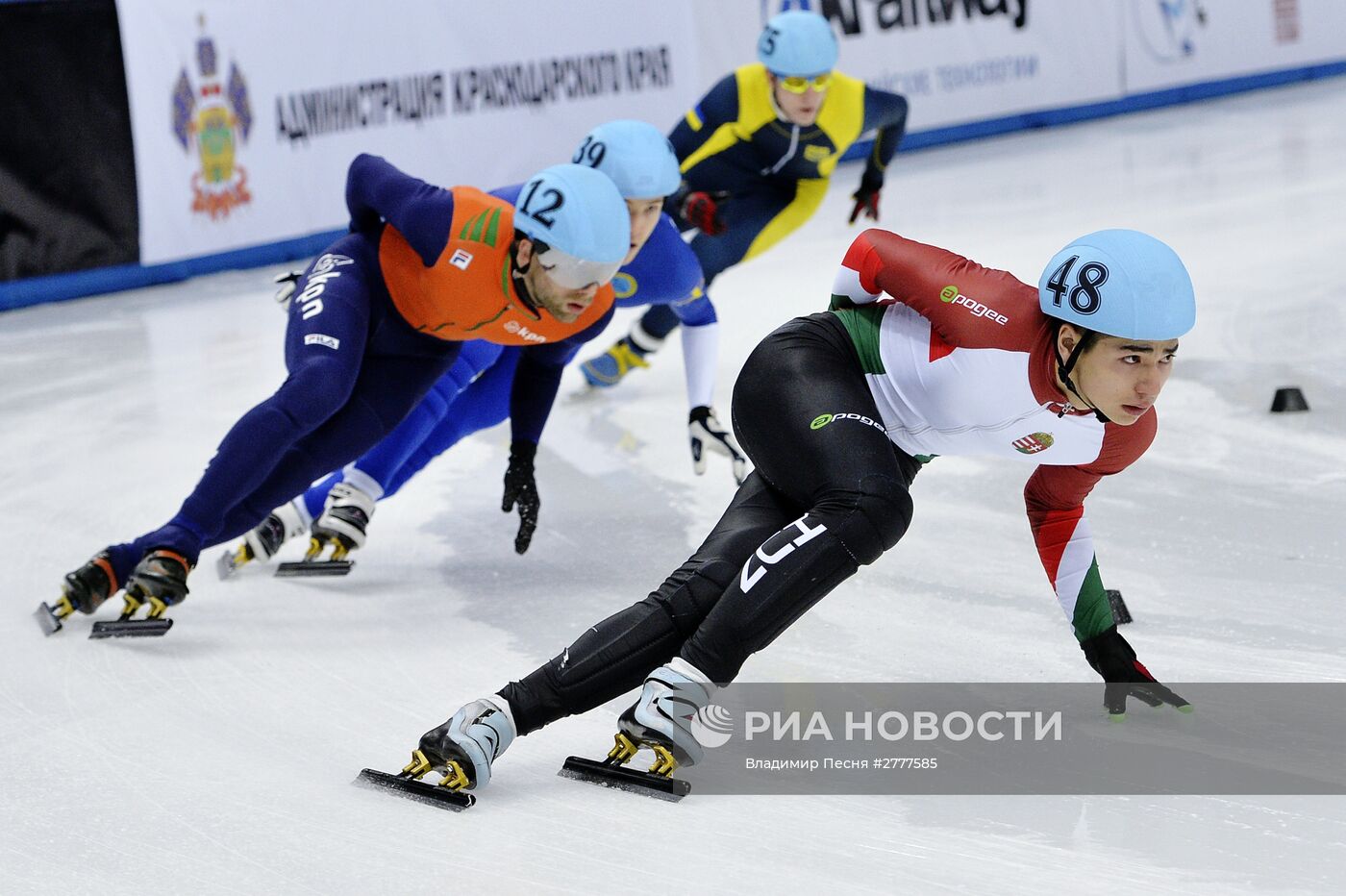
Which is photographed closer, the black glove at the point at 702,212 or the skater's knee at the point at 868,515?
the skater's knee at the point at 868,515

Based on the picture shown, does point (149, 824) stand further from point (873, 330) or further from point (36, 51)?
point (36, 51)

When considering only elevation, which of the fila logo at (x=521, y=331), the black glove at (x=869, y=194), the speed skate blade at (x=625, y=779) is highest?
the fila logo at (x=521, y=331)

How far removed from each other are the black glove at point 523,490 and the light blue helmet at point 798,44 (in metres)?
2.48

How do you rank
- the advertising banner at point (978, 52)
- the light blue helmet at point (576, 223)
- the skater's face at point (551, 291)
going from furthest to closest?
the advertising banner at point (978, 52), the skater's face at point (551, 291), the light blue helmet at point (576, 223)

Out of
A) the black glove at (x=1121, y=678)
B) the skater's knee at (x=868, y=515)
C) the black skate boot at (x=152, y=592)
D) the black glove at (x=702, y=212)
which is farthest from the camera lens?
the black glove at (x=702, y=212)

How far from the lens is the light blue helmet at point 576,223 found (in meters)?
3.07

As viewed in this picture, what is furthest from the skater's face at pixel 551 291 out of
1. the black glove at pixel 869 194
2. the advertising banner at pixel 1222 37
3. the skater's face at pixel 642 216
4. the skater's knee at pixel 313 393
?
the advertising banner at pixel 1222 37

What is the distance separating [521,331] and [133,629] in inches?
42.2

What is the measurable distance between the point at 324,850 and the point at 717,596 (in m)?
0.72

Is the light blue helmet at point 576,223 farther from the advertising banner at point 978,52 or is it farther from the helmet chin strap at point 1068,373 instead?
the advertising banner at point 978,52

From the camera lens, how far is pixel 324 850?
236cm

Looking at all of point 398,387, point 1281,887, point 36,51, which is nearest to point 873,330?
point 1281,887

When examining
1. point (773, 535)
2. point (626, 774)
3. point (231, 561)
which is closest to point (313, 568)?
point (231, 561)

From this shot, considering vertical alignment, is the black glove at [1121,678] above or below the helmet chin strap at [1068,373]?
below
